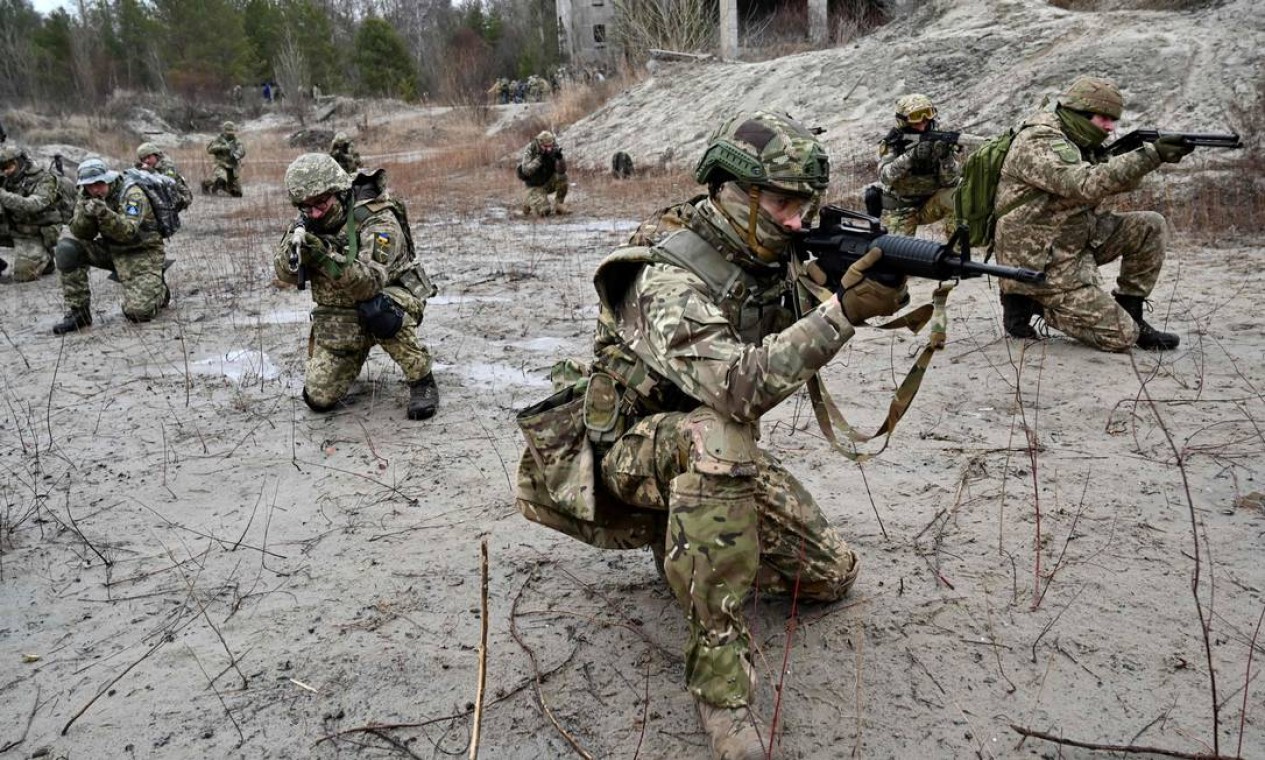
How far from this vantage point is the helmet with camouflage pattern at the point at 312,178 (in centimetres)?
448

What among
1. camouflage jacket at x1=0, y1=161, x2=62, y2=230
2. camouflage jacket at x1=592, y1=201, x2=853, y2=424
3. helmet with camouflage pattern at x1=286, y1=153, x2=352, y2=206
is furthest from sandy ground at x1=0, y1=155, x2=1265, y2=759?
camouflage jacket at x1=0, y1=161, x2=62, y2=230

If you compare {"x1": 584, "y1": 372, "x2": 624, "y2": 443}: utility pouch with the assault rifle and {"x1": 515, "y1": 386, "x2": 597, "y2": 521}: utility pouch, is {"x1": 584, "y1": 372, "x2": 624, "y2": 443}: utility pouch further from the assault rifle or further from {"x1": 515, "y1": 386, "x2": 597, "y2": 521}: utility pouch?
the assault rifle

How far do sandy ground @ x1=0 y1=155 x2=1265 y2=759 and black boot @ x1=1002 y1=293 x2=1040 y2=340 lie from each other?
0.14m

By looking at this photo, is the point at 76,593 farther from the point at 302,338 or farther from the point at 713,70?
the point at 713,70

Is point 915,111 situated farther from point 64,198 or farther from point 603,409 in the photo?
point 64,198

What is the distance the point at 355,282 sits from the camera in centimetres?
460

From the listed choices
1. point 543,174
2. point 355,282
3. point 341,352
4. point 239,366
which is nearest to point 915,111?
point 355,282

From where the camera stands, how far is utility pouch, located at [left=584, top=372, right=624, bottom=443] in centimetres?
261

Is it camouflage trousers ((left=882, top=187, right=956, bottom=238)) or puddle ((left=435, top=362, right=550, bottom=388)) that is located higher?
camouflage trousers ((left=882, top=187, right=956, bottom=238))

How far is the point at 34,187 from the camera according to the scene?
8.90 meters

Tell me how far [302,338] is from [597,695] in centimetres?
494

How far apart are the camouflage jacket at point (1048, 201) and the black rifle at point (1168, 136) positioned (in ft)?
0.64

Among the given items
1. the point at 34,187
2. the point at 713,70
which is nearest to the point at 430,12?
the point at 713,70

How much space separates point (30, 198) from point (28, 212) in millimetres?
147
